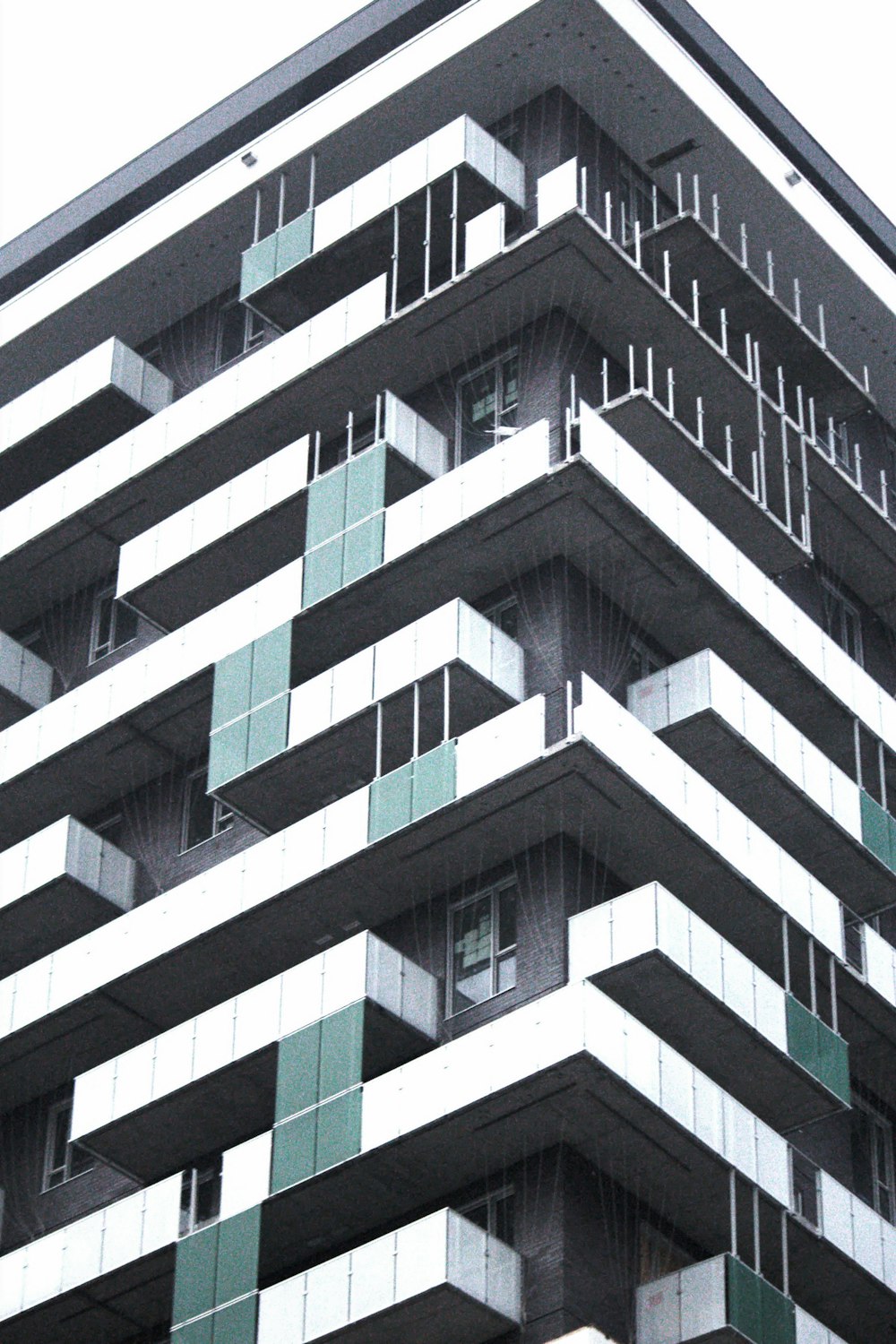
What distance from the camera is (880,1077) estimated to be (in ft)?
158

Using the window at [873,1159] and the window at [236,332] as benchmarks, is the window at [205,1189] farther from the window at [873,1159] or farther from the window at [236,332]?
the window at [236,332]

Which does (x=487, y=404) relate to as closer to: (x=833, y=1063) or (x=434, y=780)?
(x=434, y=780)

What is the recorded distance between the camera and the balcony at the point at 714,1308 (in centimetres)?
3862

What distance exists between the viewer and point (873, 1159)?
4762 centimetres

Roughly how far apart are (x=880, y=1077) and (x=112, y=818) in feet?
49.0

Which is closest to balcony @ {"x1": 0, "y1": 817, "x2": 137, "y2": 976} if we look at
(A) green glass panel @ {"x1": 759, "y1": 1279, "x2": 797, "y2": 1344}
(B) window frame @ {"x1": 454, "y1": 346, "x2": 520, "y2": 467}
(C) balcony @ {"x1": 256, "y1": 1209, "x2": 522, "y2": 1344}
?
(B) window frame @ {"x1": 454, "y1": 346, "x2": 520, "y2": 467}

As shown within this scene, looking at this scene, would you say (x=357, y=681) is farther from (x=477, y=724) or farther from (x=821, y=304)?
(x=821, y=304)

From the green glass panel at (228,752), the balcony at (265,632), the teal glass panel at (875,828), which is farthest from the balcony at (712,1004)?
the green glass panel at (228,752)

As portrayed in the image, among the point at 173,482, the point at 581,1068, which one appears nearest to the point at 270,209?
the point at 173,482

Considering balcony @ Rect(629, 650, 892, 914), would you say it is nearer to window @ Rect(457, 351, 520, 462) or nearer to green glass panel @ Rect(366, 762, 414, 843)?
green glass panel @ Rect(366, 762, 414, 843)

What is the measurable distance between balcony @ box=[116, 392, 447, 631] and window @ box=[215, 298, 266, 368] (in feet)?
17.3

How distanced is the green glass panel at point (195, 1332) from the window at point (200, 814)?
35.1 ft

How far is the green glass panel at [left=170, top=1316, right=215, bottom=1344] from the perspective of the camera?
40.7 metres

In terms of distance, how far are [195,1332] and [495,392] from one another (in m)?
17.9
